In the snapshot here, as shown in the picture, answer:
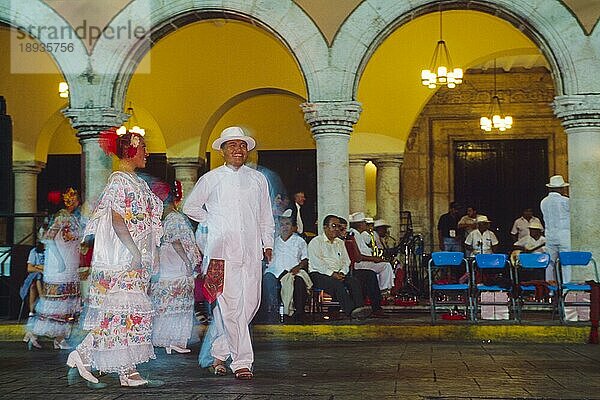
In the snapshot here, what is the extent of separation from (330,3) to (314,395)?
688cm

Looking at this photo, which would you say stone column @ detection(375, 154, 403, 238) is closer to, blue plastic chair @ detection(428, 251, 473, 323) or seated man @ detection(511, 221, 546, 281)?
seated man @ detection(511, 221, 546, 281)

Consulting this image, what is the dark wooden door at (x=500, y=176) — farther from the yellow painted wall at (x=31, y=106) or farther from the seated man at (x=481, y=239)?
the yellow painted wall at (x=31, y=106)

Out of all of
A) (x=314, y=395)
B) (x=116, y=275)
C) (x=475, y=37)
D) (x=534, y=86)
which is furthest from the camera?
(x=534, y=86)

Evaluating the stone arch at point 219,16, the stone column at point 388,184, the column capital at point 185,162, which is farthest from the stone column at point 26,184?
the stone column at point 388,184

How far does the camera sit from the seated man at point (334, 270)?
447 inches

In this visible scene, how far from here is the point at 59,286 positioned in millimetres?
10281

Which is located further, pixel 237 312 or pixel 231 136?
pixel 231 136

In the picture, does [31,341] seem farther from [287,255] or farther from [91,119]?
[91,119]

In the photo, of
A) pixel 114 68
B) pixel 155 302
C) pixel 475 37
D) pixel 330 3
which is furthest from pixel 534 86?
pixel 155 302

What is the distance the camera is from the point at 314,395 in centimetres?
627

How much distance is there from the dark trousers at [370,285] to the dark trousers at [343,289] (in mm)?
316

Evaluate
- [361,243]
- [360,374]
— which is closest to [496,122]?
[361,243]

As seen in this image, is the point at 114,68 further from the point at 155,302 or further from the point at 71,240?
the point at 155,302

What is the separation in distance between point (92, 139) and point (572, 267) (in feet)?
19.9
